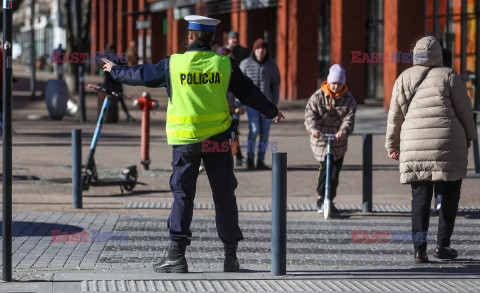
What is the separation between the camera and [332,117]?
9.92 m

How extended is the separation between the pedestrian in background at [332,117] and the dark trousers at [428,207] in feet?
7.12

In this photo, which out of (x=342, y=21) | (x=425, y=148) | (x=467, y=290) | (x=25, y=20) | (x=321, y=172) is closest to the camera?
(x=467, y=290)

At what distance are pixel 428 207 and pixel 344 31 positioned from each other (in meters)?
21.1

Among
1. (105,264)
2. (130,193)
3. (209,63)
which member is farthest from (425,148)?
(130,193)

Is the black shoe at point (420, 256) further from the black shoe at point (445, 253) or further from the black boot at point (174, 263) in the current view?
the black boot at point (174, 263)

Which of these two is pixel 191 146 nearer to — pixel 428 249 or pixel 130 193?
pixel 428 249

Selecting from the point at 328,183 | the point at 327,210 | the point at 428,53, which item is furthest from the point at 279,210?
the point at 328,183

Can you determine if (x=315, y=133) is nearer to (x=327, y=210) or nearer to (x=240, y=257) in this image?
(x=327, y=210)

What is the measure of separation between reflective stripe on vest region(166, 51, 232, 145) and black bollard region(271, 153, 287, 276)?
0.46 meters

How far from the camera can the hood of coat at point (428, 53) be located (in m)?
7.50

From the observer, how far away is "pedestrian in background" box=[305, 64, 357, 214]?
977 centimetres

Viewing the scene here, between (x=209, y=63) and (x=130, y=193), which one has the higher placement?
(x=209, y=63)

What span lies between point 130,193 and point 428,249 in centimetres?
450

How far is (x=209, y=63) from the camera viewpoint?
6.59m
